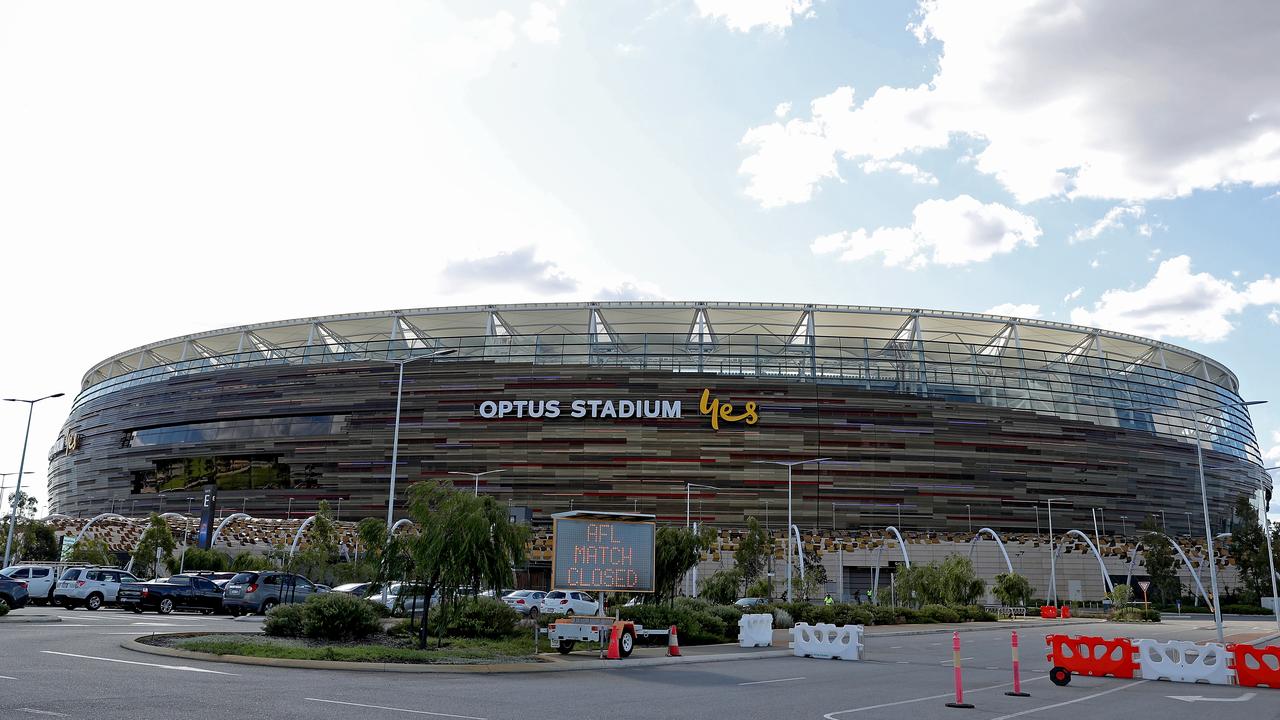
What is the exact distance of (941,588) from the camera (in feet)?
192

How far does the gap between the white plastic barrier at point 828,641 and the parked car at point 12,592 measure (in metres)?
26.3

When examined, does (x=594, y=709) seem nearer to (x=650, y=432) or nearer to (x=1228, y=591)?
(x=650, y=432)

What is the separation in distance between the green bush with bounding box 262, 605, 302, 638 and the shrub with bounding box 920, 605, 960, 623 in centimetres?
3588

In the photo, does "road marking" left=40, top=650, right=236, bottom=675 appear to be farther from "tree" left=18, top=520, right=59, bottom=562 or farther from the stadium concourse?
"tree" left=18, top=520, right=59, bottom=562

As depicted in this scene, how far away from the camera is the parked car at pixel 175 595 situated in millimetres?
37656

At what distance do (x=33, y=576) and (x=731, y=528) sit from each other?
57.3 metres

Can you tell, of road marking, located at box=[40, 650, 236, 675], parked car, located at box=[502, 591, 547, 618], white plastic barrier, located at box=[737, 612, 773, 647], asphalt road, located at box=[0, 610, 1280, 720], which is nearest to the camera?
asphalt road, located at box=[0, 610, 1280, 720]

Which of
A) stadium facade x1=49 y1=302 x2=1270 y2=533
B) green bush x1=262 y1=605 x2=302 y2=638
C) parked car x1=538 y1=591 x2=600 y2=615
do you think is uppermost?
stadium facade x1=49 y1=302 x2=1270 y2=533

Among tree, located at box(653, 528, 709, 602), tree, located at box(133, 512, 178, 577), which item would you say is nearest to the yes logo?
tree, located at box(133, 512, 178, 577)

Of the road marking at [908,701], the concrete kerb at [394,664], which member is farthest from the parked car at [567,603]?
the road marking at [908,701]

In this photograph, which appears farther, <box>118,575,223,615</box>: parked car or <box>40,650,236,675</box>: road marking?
<box>118,575,223,615</box>: parked car

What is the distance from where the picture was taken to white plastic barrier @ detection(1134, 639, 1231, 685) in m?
21.2

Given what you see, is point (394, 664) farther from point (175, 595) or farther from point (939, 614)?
point (939, 614)

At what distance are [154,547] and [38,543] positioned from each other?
19.3 metres
